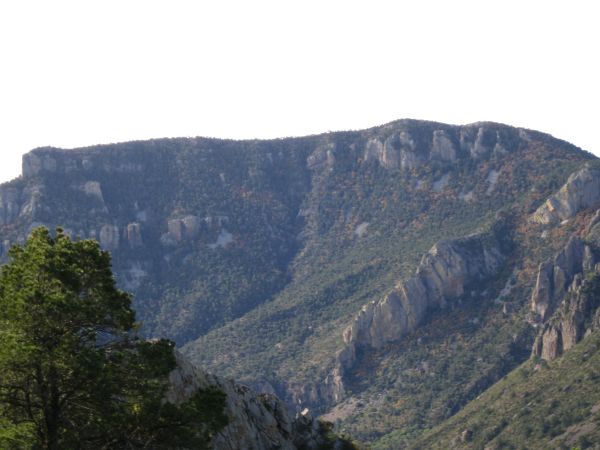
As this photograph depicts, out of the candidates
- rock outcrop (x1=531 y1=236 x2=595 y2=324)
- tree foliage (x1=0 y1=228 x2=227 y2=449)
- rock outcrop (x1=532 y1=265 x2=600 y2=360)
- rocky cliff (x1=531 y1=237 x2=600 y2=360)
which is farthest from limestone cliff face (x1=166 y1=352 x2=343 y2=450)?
rock outcrop (x1=531 y1=236 x2=595 y2=324)

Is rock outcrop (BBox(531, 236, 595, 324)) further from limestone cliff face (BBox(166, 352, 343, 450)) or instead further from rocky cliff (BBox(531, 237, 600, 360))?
limestone cliff face (BBox(166, 352, 343, 450))

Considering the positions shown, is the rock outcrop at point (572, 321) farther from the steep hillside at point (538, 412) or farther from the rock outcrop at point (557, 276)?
the rock outcrop at point (557, 276)

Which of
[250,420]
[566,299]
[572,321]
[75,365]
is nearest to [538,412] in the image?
[572,321]

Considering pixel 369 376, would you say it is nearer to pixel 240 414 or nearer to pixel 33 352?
pixel 240 414

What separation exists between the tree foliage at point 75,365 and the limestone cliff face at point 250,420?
661 centimetres

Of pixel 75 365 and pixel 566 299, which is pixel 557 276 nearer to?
pixel 566 299

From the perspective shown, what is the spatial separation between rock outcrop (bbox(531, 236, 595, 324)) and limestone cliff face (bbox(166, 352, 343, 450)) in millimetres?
124282

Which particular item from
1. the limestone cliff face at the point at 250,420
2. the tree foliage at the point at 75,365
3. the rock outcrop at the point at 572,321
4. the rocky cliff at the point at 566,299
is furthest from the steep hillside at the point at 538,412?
the tree foliage at the point at 75,365

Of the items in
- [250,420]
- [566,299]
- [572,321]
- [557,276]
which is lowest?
[572,321]

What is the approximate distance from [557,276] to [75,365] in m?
162

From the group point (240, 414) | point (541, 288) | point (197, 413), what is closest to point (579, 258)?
point (541, 288)

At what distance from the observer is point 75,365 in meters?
32.5

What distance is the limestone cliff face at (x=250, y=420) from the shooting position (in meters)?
46.6

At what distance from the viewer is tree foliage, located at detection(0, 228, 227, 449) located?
3278cm
